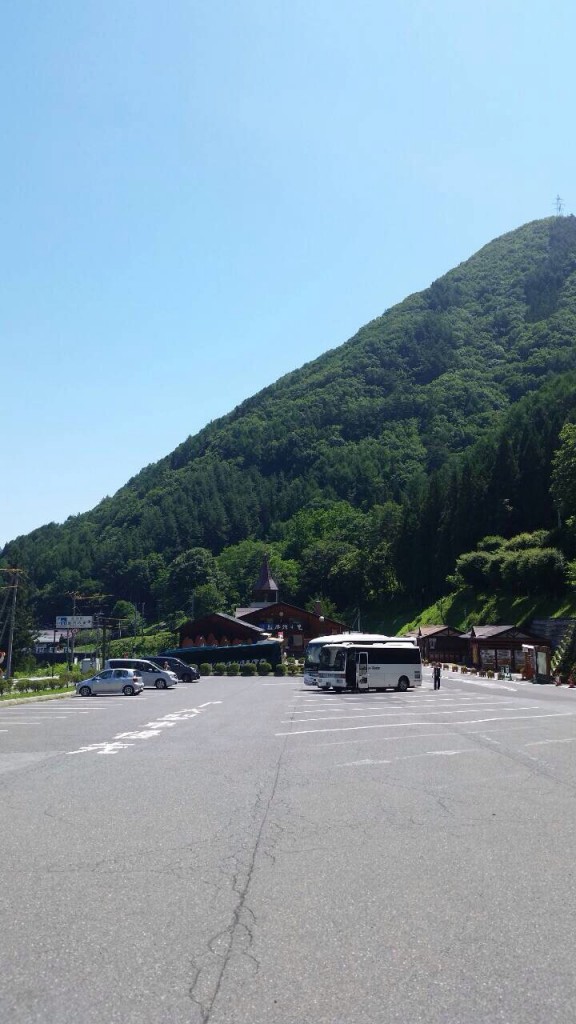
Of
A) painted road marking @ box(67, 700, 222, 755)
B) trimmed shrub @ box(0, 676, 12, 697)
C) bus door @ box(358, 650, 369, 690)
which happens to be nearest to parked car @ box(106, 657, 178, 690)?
trimmed shrub @ box(0, 676, 12, 697)

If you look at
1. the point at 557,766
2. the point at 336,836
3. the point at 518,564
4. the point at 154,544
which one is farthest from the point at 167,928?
the point at 154,544

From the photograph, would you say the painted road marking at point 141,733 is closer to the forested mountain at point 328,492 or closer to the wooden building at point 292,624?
the wooden building at point 292,624

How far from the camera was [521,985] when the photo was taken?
483 cm

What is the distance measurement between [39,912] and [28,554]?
18090cm

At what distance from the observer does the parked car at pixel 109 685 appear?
1662 inches

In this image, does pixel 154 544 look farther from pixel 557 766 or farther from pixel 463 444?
pixel 557 766

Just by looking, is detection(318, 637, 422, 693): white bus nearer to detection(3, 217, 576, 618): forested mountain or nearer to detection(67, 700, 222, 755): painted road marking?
detection(67, 700, 222, 755): painted road marking

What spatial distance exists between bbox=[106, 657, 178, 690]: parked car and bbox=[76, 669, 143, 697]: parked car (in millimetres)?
7225

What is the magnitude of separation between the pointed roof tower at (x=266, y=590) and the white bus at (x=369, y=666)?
92.2 meters

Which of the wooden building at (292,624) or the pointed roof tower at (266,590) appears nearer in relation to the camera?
the wooden building at (292,624)

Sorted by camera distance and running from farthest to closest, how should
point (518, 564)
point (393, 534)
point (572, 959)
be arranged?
point (393, 534) < point (518, 564) < point (572, 959)

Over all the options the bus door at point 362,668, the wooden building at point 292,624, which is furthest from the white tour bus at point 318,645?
the wooden building at point 292,624

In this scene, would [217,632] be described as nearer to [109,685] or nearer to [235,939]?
[109,685]

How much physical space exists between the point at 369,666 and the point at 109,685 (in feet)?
44.5
